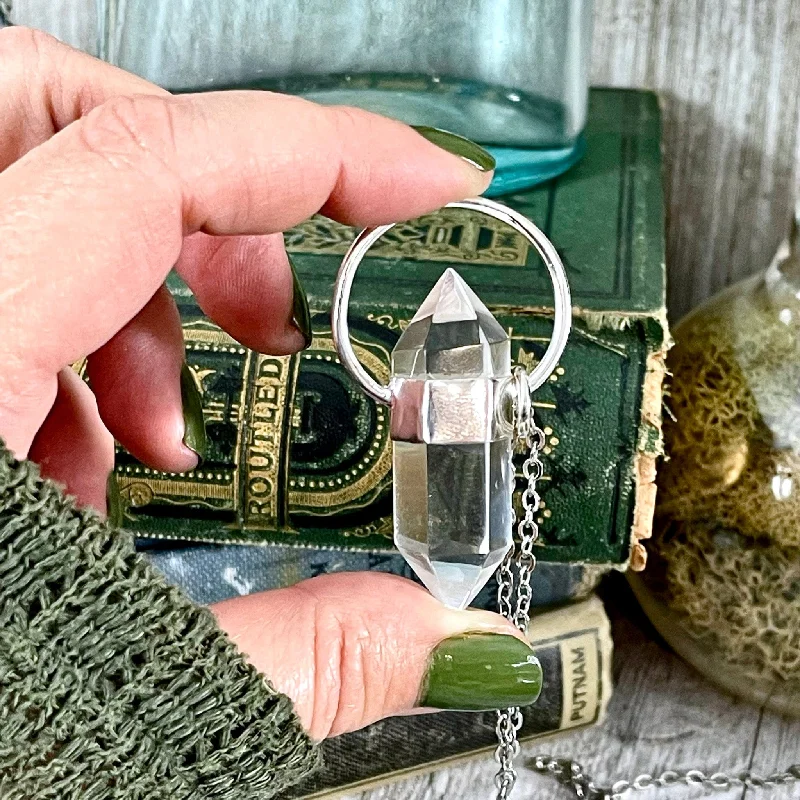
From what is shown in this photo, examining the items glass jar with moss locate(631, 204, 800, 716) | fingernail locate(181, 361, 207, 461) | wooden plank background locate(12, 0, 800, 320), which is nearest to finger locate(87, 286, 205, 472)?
fingernail locate(181, 361, 207, 461)

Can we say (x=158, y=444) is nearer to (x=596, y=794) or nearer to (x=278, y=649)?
(x=278, y=649)

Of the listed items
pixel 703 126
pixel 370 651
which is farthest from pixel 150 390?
pixel 703 126

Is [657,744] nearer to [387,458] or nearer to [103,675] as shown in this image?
[387,458]

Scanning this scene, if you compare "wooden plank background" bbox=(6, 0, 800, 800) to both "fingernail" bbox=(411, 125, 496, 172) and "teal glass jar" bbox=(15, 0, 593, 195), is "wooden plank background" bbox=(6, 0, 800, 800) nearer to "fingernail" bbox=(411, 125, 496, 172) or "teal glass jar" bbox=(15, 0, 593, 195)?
"teal glass jar" bbox=(15, 0, 593, 195)

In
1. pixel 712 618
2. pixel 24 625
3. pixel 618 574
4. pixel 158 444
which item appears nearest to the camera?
pixel 24 625

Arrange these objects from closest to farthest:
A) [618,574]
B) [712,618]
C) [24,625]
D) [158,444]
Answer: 1. [24,625]
2. [158,444]
3. [712,618]
4. [618,574]

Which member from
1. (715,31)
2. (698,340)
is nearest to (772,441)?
(698,340)

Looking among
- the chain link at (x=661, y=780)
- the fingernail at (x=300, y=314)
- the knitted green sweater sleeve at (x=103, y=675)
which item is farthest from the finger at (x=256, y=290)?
A: the chain link at (x=661, y=780)
